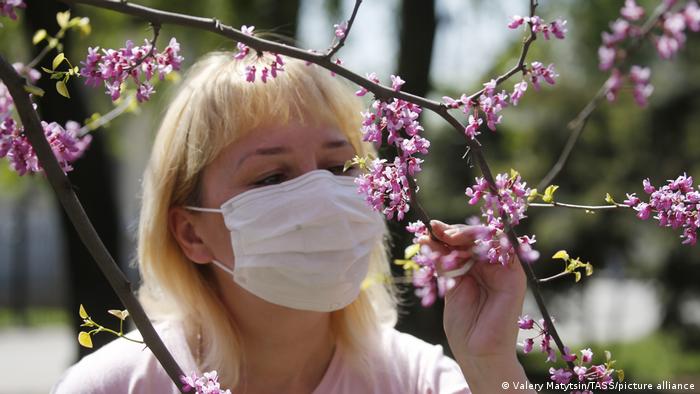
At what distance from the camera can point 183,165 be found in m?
2.84

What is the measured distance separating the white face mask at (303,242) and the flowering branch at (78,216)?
113cm

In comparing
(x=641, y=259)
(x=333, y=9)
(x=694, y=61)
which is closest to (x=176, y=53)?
(x=333, y=9)

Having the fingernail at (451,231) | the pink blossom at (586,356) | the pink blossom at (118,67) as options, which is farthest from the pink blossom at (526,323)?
the pink blossom at (118,67)

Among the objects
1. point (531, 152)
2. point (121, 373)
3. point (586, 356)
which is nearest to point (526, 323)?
point (586, 356)

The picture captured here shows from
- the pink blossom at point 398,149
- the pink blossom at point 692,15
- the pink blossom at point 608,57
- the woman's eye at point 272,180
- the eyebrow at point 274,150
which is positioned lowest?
the woman's eye at point 272,180

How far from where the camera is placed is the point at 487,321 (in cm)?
195

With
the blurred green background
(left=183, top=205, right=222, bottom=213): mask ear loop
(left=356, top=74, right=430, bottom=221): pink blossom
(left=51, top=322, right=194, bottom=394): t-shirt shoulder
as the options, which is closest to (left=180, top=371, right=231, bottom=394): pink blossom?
(left=356, top=74, right=430, bottom=221): pink blossom

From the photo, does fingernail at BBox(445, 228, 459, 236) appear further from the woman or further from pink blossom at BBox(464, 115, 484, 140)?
the woman

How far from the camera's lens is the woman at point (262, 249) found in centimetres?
261

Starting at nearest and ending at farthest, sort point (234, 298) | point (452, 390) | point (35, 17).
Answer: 1. point (452, 390)
2. point (234, 298)
3. point (35, 17)

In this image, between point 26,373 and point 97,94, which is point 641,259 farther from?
point 26,373

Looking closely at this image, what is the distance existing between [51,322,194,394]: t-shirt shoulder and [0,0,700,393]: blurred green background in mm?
2256

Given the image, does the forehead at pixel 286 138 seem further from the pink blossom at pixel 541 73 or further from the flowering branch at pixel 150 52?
the pink blossom at pixel 541 73

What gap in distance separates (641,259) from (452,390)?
33.2ft
